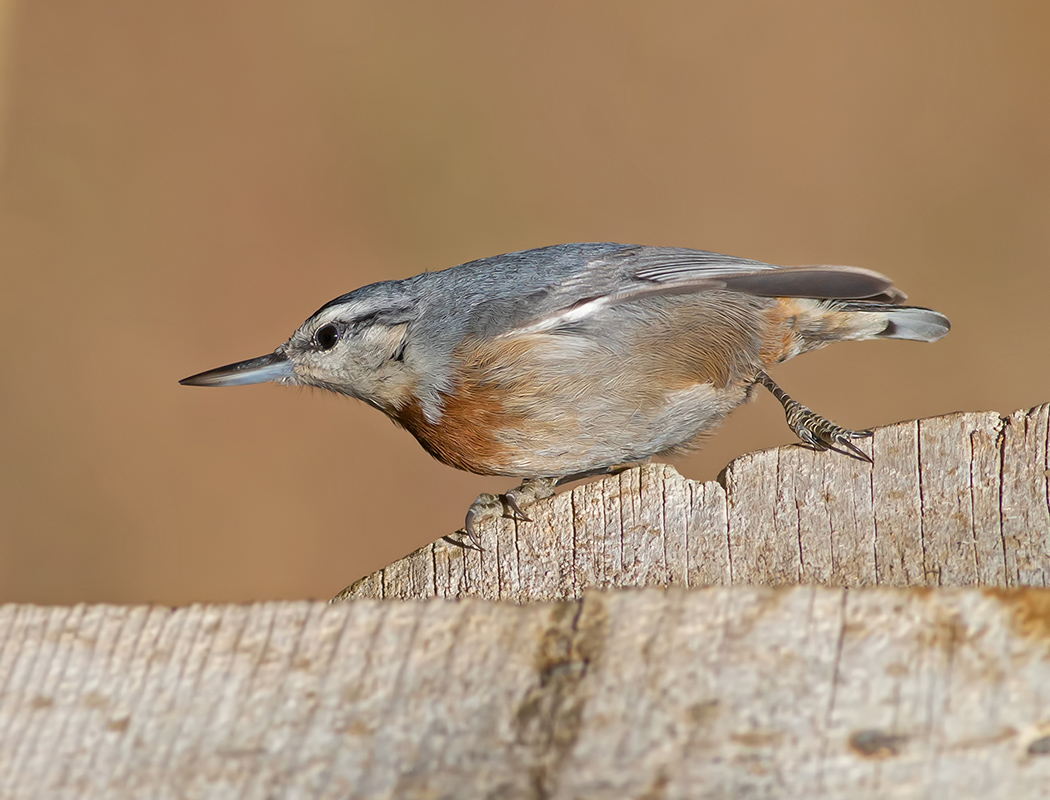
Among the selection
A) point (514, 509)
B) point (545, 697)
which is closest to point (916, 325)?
point (514, 509)

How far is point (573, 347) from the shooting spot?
3.17 meters

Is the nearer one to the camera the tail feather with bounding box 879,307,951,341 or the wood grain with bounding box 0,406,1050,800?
the wood grain with bounding box 0,406,1050,800

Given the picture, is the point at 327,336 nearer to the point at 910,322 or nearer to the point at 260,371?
the point at 260,371

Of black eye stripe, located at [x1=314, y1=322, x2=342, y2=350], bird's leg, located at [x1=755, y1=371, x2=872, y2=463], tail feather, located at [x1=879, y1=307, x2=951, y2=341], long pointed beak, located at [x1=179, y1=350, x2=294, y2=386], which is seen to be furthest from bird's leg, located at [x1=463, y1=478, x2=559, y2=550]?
tail feather, located at [x1=879, y1=307, x2=951, y2=341]

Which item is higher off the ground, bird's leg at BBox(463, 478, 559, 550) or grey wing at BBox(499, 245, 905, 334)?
grey wing at BBox(499, 245, 905, 334)

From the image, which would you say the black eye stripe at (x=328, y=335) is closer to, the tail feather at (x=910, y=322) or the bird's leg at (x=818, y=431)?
the bird's leg at (x=818, y=431)

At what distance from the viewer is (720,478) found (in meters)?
2.10

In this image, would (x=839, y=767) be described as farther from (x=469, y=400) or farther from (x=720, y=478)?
(x=469, y=400)

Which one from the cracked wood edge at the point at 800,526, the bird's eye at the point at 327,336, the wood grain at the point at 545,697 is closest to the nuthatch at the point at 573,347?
the bird's eye at the point at 327,336

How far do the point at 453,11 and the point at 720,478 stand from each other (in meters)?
5.68

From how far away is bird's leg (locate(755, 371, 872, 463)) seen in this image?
2104 millimetres

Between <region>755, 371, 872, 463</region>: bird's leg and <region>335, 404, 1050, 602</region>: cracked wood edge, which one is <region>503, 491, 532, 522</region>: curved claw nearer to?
<region>335, 404, 1050, 602</region>: cracked wood edge

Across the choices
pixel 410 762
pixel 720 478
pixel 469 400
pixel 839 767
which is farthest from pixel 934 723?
pixel 469 400

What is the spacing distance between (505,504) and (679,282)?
1024 millimetres
